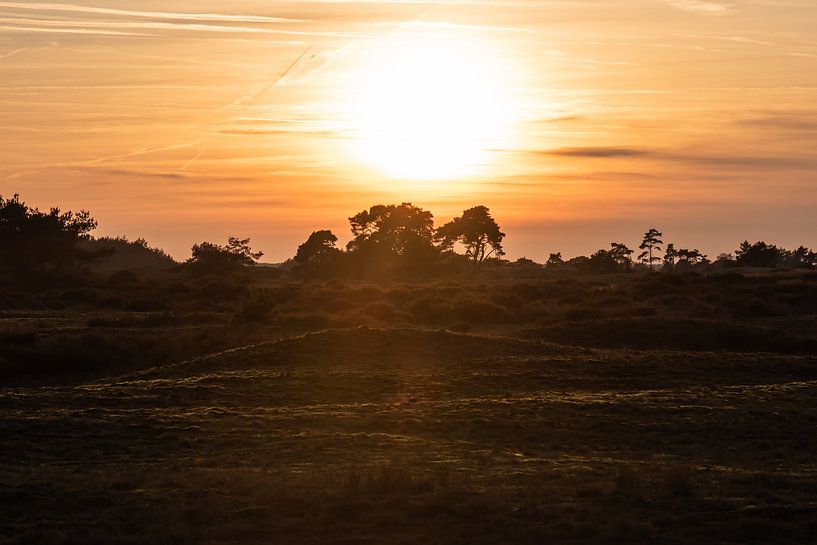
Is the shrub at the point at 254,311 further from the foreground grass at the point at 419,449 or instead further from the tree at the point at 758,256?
the tree at the point at 758,256

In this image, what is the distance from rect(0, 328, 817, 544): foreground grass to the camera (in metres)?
13.6

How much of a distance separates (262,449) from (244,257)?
105 meters

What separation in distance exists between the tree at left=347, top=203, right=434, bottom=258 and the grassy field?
256ft

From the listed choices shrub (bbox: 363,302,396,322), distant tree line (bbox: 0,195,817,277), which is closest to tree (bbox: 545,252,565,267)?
distant tree line (bbox: 0,195,817,277)

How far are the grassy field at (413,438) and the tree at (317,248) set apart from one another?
3211 inches

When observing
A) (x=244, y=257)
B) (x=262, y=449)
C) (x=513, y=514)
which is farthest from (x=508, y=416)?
(x=244, y=257)

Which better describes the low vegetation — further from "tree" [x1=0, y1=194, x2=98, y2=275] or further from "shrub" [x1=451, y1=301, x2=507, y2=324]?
"tree" [x1=0, y1=194, x2=98, y2=275]

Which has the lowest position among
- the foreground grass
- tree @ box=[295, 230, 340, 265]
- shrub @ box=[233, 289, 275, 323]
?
the foreground grass

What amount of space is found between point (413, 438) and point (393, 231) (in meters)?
102

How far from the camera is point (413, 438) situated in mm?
20406

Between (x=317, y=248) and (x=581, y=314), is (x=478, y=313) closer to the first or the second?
(x=581, y=314)

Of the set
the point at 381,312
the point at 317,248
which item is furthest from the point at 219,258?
the point at 381,312

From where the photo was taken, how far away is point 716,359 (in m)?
32.2

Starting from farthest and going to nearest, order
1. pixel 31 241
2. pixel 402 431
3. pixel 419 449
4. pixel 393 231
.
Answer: pixel 393 231, pixel 31 241, pixel 402 431, pixel 419 449
